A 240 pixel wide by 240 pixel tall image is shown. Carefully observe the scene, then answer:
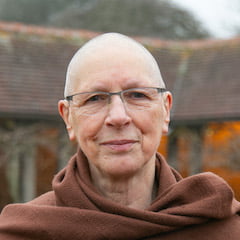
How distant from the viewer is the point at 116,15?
25.7 meters

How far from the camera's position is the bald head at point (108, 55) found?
2.15 meters

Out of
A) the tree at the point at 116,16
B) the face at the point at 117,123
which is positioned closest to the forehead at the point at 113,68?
the face at the point at 117,123

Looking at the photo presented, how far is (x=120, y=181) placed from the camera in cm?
224

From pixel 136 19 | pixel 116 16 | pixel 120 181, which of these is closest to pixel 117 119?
pixel 120 181

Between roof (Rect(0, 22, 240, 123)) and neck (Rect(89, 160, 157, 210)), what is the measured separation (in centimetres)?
840

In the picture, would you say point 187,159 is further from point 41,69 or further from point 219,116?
point 41,69

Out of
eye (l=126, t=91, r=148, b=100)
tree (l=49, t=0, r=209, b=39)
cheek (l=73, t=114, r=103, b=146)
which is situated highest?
tree (l=49, t=0, r=209, b=39)

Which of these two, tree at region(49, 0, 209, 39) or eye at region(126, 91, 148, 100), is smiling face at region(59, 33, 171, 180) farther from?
tree at region(49, 0, 209, 39)

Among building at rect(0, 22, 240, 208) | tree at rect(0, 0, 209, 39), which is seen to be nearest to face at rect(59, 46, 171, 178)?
building at rect(0, 22, 240, 208)

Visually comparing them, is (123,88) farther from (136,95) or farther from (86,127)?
(86,127)

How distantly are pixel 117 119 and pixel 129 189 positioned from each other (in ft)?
1.25

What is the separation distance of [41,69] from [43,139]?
5.75ft

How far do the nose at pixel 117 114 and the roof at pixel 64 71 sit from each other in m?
8.56

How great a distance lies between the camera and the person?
2021mm
